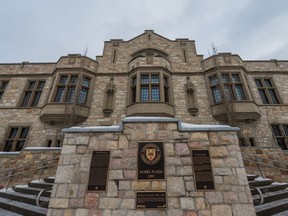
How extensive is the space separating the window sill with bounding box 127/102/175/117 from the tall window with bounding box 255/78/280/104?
23.8ft

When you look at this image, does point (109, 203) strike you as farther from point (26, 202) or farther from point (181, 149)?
point (26, 202)

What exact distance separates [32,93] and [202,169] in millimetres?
12931

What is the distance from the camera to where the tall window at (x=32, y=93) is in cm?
1150

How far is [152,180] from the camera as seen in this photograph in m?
3.63

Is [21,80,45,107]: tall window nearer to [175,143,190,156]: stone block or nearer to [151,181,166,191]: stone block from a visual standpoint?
[151,181,166,191]: stone block

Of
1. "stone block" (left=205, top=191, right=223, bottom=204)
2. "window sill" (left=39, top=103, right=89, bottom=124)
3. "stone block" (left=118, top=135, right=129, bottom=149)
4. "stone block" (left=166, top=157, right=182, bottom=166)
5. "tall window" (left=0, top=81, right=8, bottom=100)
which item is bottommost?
"stone block" (left=205, top=191, right=223, bottom=204)

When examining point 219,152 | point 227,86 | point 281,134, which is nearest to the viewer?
point 219,152

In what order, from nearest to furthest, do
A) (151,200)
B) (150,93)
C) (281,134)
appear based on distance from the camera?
(151,200) → (281,134) → (150,93)

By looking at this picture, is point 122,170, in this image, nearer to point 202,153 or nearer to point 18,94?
point 202,153

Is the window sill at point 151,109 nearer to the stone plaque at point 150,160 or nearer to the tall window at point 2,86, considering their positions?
the stone plaque at point 150,160

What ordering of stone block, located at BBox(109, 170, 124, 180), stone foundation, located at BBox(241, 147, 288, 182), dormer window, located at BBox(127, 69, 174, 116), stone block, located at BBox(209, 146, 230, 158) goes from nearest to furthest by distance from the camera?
stone block, located at BBox(109, 170, 124, 180)
stone block, located at BBox(209, 146, 230, 158)
stone foundation, located at BBox(241, 147, 288, 182)
dormer window, located at BBox(127, 69, 174, 116)

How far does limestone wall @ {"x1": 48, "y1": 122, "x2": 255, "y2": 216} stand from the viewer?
3396 millimetres

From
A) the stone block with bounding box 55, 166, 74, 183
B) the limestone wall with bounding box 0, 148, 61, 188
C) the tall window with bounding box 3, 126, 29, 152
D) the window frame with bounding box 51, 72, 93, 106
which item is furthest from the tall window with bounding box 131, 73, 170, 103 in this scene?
the tall window with bounding box 3, 126, 29, 152

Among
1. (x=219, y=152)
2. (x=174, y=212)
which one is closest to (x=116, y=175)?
(x=174, y=212)
